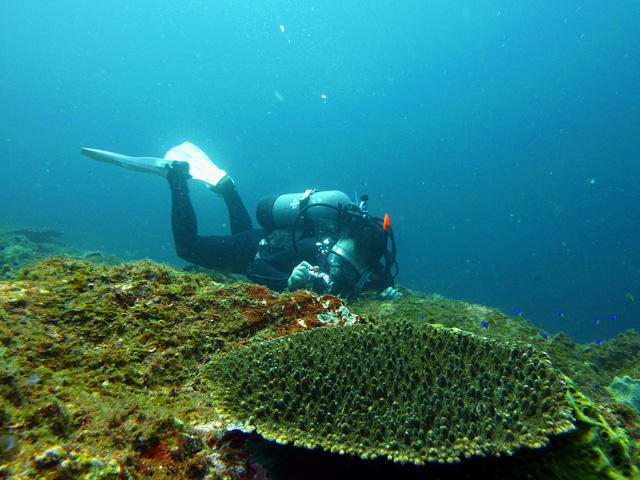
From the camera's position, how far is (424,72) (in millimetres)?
118062

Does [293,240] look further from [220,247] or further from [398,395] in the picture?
[398,395]

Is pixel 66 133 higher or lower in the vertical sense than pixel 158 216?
higher

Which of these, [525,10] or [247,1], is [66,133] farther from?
[525,10]

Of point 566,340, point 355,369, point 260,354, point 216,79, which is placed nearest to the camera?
point 355,369

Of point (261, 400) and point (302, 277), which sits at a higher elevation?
point (302, 277)

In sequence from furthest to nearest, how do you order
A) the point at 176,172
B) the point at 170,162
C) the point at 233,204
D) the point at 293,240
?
1. the point at 233,204
2. the point at 170,162
3. the point at 176,172
4. the point at 293,240

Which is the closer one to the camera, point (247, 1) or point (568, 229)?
point (247, 1)

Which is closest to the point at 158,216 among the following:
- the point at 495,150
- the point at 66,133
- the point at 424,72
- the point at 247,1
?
the point at 66,133

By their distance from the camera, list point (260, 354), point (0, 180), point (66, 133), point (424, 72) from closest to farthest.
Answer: point (260, 354) → point (424, 72) → point (0, 180) → point (66, 133)

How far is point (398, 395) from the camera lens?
6.54 ft

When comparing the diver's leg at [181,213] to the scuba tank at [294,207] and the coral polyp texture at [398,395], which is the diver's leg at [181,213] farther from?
the coral polyp texture at [398,395]

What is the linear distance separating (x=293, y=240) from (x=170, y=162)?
5.48 meters

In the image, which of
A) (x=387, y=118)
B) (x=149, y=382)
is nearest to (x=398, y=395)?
(x=149, y=382)

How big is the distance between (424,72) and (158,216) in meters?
161
